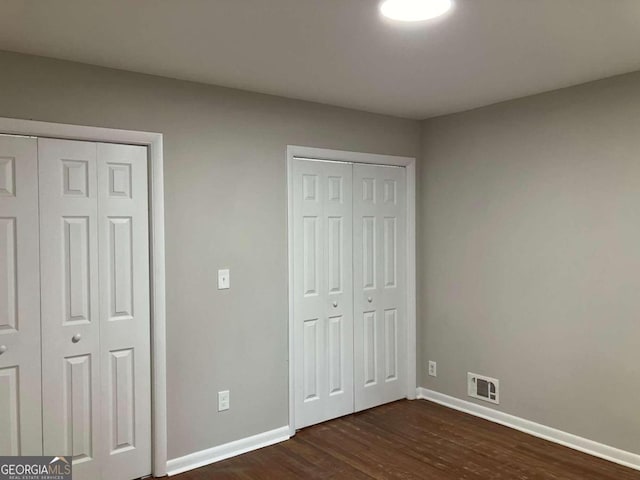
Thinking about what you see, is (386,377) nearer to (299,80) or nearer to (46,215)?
(299,80)

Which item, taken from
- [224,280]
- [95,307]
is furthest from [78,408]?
[224,280]

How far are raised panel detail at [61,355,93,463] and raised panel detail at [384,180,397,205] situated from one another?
2.49 metres

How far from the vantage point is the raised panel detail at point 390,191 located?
4.15 metres

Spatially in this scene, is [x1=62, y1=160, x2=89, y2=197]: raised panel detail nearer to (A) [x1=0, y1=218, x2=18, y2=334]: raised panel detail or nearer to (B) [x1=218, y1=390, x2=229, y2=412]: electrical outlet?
(A) [x1=0, y1=218, x2=18, y2=334]: raised panel detail

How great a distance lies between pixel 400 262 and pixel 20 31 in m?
3.07

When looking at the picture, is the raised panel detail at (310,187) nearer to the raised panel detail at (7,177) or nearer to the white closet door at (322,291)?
the white closet door at (322,291)

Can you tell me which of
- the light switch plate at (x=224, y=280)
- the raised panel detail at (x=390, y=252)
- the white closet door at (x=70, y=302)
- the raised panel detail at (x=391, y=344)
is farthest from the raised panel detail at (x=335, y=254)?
the white closet door at (x=70, y=302)

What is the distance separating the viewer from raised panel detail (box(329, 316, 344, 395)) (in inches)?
151

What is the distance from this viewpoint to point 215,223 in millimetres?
3209

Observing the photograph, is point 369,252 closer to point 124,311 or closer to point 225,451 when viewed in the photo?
point 225,451

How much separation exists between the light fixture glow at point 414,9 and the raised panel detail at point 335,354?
232 cm

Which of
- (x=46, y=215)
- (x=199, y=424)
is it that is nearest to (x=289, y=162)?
(x=46, y=215)

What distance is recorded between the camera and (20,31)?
227cm

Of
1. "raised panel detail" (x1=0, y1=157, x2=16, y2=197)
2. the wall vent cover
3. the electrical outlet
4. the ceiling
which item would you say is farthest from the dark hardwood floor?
the ceiling
